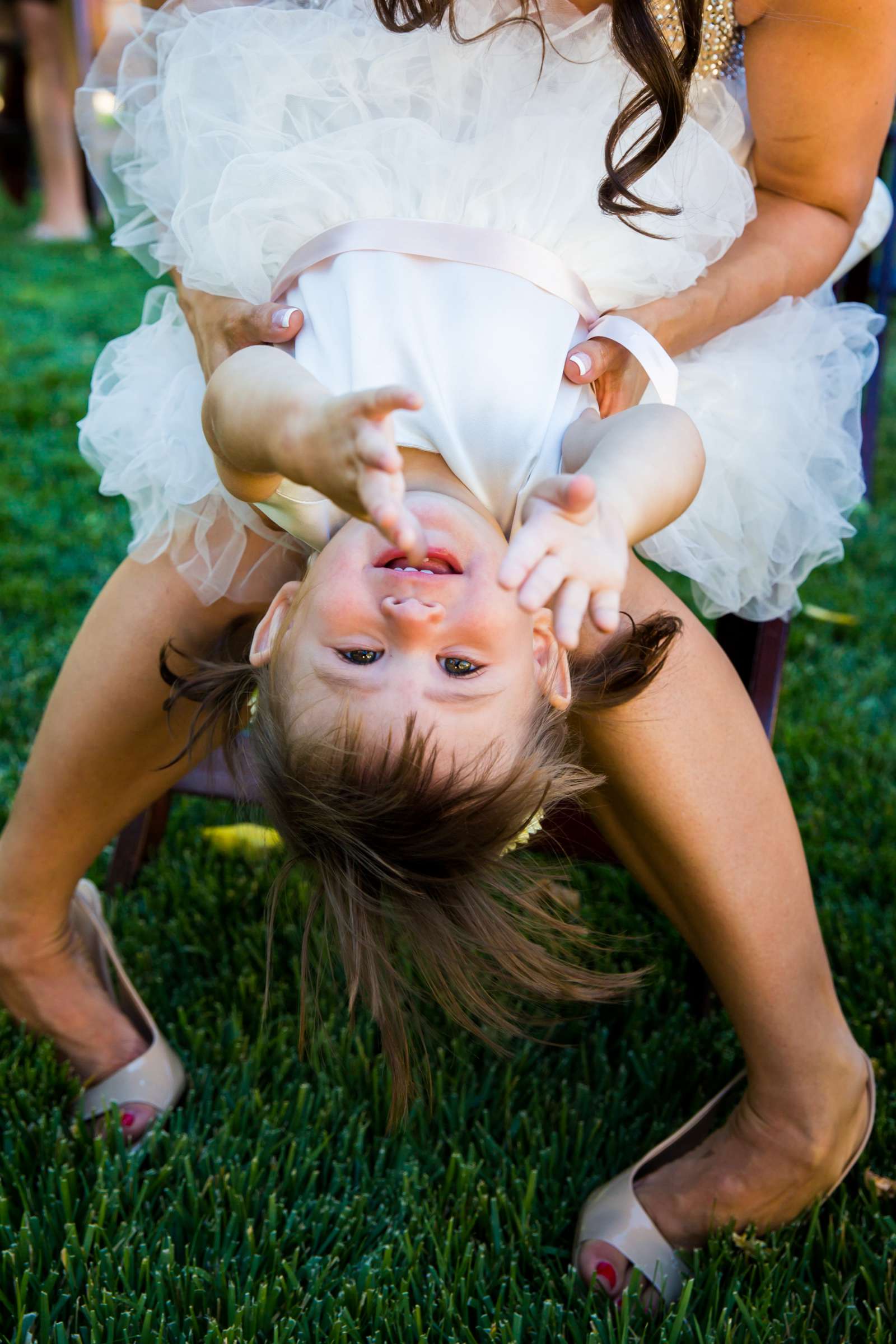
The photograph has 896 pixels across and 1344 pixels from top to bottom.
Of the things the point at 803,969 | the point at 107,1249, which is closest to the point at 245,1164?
the point at 107,1249

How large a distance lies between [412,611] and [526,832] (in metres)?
0.34

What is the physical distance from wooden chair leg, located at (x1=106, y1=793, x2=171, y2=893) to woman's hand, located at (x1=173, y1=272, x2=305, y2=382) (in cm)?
88

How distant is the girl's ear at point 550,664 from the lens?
1.38 m

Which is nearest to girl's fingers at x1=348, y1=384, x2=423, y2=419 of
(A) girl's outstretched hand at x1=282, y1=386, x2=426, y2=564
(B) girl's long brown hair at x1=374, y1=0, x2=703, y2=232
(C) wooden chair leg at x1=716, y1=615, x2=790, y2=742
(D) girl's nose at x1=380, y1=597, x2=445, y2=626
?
(A) girl's outstretched hand at x1=282, y1=386, x2=426, y2=564

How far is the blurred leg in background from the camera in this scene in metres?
6.80

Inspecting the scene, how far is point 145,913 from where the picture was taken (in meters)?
2.12

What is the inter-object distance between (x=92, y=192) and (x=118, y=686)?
670 cm

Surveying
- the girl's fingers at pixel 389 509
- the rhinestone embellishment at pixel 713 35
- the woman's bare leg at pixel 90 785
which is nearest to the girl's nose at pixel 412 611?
the girl's fingers at pixel 389 509

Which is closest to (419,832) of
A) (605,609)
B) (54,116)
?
(605,609)

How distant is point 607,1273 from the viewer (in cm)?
150

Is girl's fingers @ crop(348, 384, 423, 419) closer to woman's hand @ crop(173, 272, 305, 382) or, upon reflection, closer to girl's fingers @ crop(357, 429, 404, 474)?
girl's fingers @ crop(357, 429, 404, 474)

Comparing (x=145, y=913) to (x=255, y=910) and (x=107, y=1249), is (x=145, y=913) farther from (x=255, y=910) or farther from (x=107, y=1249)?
(x=107, y=1249)

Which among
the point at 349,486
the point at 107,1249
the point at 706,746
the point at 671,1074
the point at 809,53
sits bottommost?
the point at 671,1074

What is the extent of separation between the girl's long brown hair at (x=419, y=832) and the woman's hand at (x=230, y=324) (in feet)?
1.22
